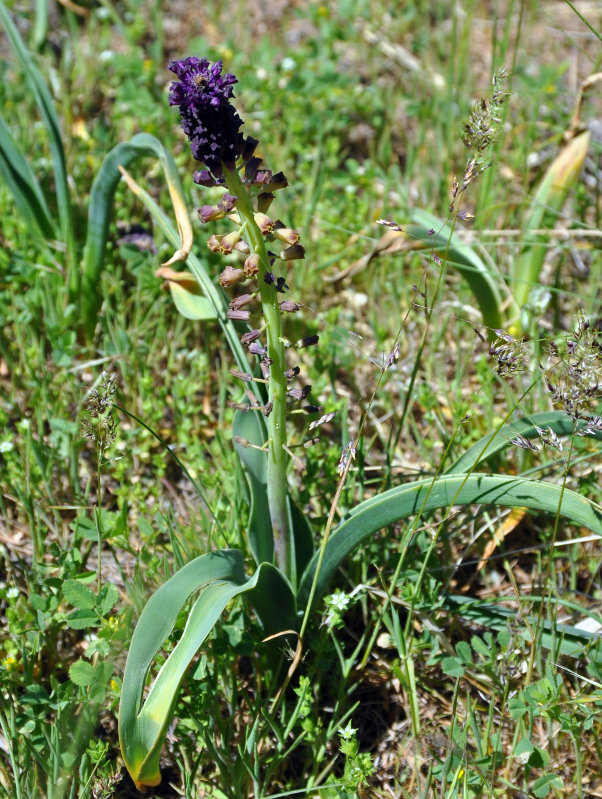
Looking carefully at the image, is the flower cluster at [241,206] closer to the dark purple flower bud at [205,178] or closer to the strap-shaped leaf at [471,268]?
the dark purple flower bud at [205,178]

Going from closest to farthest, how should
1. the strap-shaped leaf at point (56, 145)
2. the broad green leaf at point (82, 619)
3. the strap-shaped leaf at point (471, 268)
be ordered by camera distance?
1. the broad green leaf at point (82, 619)
2. the strap-shaped leaf at point (471, 268)
3. the strap-shaped leaf at point (56, 145)

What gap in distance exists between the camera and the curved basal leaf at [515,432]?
1.96 m

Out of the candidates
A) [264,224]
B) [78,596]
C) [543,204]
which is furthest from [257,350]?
[543,204]

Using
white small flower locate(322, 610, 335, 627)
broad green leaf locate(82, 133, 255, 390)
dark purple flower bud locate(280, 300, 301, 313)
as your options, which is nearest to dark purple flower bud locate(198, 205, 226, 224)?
dark purple flower bud locate(280, 300, 301, 313)

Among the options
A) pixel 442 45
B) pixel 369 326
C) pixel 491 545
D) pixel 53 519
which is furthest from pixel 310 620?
pixel 442 45

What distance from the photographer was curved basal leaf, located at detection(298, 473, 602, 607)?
1826mm

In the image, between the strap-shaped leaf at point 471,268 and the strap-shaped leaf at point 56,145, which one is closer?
the strap-shaped leaf at point 471,268

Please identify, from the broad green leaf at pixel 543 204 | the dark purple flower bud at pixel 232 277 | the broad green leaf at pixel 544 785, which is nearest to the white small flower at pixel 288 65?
the broad green leaf at pixel 543 204

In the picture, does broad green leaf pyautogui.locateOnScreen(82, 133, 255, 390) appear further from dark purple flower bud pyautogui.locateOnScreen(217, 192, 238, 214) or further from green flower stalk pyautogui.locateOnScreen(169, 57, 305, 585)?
dark purple flower bud pyautogui.locateOnScreen(217, 192, 238, 214)

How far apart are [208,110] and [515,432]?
1043 millimetres

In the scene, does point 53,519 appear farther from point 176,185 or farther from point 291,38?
point 291,38

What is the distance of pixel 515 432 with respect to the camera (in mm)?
1922

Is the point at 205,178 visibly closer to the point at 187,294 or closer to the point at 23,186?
the point at 187,294

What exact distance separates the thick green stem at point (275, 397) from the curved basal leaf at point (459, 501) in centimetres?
14
